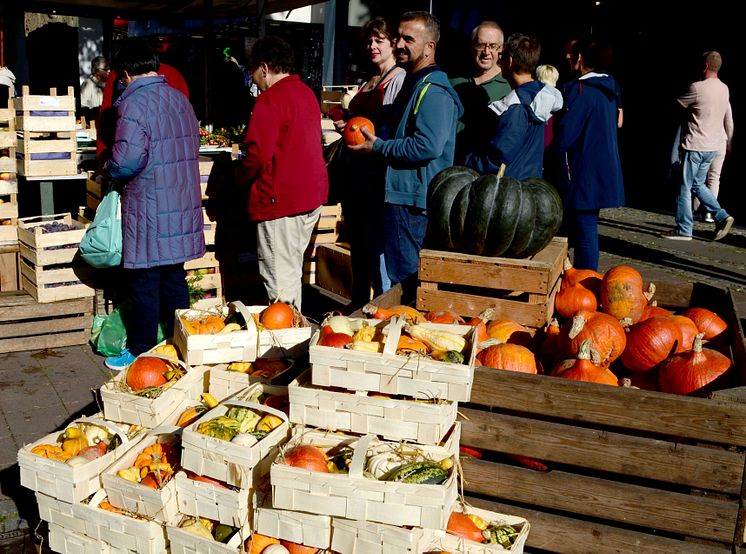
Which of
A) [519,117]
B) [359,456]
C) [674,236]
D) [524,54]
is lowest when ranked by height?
[674,236]

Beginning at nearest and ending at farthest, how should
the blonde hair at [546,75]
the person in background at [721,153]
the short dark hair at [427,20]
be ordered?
the short dark hair at [427,20] → the blonde hair at [546,75] → the person in background at [721,153]

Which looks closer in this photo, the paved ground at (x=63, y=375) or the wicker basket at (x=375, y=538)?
the wicker basket at (x=375, y=538)

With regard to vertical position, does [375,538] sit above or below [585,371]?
below

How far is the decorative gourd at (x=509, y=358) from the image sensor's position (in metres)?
3.46

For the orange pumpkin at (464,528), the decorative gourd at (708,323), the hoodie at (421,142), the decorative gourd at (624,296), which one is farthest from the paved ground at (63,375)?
the decorative gourd at (708,323)

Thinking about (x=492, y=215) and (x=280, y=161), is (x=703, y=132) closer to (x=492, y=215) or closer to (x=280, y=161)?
(x=280, y=161)

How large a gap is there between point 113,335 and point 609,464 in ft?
12.9

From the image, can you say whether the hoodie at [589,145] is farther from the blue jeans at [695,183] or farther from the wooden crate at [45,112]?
the blue jeans at [695,183]

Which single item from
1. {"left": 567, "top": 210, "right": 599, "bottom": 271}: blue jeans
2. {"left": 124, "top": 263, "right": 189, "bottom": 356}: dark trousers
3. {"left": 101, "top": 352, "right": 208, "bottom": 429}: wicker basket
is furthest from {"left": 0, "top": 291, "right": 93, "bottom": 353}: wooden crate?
{"left": 567, "top": 210, "right": 599, "bottom": 271}: blue jeans

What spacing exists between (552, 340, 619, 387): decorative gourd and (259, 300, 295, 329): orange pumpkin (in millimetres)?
1450

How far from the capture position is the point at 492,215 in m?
4.22

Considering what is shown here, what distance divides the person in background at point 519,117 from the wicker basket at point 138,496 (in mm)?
3183

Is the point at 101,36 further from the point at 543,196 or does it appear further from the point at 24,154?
the point at 543,196

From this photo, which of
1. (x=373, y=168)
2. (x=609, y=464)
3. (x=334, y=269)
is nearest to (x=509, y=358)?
(x=609, y=464)
